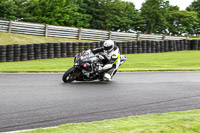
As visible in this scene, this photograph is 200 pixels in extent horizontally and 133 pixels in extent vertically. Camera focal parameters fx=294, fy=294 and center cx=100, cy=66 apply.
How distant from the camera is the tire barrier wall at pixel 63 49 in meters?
18.0

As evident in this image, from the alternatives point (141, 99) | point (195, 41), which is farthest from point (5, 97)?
point (195, 41)

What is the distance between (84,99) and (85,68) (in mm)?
2504

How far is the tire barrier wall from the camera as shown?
59.1 feet

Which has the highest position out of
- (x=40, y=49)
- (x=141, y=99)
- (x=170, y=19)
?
(x=170, y=19)

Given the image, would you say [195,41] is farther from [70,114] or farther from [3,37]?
[70,114]

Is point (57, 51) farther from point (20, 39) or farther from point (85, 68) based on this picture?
point (85, 68)

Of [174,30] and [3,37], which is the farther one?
[174,30]

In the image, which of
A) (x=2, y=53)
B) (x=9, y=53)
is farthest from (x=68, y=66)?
(x=2, y=53)

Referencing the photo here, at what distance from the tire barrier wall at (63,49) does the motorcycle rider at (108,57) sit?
879 cm

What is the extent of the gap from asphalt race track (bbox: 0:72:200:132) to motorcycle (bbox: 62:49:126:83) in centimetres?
30

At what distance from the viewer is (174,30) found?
297 feet

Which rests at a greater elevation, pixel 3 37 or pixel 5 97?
pixel 3 37

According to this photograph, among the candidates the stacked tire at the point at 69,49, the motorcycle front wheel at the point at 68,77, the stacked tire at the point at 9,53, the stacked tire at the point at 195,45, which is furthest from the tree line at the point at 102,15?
the motorcycle front wheel at the point at 68,77

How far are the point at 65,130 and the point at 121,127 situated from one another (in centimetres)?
88
